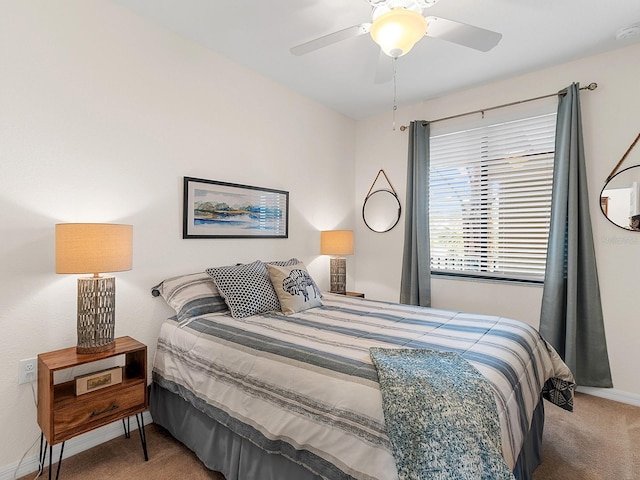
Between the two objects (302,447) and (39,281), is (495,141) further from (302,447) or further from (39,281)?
(39,281)

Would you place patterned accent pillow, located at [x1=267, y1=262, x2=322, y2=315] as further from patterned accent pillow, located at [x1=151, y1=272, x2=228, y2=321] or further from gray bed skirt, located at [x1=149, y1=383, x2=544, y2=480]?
gray bed skirt, located at [x1=149, y1=383, x2=544, y2=480]

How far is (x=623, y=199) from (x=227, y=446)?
3.24 m

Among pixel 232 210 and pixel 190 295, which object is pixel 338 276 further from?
pixel 190 295

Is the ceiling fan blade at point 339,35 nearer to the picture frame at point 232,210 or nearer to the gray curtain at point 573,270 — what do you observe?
the picture frame at point 232,210

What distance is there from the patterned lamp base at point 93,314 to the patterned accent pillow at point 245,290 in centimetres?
67

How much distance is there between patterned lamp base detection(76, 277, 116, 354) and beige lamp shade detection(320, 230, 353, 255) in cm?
209

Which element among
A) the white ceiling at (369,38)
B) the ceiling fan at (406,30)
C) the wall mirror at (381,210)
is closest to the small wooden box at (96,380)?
the ceiling fan at (406,30)

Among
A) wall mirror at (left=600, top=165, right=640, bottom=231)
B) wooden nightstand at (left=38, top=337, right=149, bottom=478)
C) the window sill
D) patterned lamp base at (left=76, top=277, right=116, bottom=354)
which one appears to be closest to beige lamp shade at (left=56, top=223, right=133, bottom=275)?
patterned lamp base at (left=76, top=277, right=116, bottom=354)

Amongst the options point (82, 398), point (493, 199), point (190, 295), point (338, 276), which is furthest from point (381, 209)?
point (82, 398)

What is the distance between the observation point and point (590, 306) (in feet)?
8.80

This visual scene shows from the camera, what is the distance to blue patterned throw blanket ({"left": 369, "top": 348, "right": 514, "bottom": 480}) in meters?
1.05

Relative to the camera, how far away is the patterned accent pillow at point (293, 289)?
242cm

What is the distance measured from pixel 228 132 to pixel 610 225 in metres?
3.15

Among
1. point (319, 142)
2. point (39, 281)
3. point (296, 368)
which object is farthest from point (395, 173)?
A: point (39, 281)
